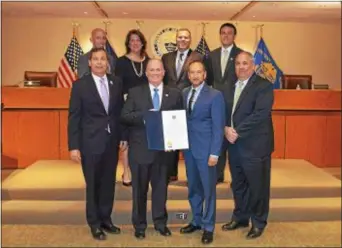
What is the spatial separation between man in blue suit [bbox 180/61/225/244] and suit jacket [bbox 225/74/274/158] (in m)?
0.17

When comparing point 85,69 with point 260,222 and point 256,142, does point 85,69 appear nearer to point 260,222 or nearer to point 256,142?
point 256,142

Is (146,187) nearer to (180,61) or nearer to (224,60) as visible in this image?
(180,61)

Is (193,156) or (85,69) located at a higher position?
(85,69)

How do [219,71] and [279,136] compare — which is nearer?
[219,71]

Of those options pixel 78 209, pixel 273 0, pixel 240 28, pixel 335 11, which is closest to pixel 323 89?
pixel 273 0

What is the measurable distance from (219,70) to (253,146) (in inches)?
30.4

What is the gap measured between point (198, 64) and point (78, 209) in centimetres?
163

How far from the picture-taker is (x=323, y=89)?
601cm

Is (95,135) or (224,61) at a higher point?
(224,61)

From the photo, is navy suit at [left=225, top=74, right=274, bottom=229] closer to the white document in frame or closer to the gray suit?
the gray suit

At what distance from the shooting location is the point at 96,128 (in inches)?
121

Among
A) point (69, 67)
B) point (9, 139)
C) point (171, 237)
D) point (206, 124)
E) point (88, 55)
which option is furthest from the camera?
point (69, 67)

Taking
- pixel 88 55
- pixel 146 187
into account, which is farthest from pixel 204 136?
pixel 88 55

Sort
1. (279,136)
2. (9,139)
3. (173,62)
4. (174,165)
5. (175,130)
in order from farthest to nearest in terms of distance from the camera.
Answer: (279,136)
(9,139)
(174,165)
(173,62)
(175,130)
